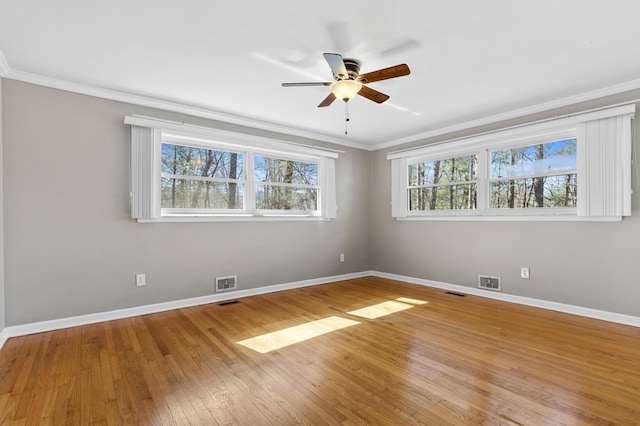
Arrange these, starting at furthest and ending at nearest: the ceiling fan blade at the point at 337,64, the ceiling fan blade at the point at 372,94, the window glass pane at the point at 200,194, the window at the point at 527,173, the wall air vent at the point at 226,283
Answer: the wall air vent at the point at 226,283 → the window glass pane at the point at 200,194 → the window at the point at 527,173 → the ceiling fan blade at the point at 372,94 → the ceiling fan blade at the point at 337,64

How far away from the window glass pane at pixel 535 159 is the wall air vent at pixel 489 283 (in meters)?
1.33

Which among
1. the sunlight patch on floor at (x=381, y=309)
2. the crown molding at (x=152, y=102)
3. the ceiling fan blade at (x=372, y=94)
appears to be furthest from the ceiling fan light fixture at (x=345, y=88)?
the sunlight patch on floor at (x=381, y=309)

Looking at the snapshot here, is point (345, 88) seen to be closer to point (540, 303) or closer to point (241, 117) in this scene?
point (241, 117)

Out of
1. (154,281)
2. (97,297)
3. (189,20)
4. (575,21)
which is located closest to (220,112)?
(189,20)

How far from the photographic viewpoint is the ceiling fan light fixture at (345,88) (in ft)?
8.15

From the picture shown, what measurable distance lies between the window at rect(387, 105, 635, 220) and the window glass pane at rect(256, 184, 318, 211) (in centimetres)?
137

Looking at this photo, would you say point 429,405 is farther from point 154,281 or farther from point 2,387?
point 154,281

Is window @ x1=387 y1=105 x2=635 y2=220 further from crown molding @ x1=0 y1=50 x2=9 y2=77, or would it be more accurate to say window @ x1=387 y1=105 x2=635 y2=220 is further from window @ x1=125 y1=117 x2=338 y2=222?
crown molding @ x1=0 y1=50 x2=9 y2=77

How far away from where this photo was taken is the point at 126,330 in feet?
9.44

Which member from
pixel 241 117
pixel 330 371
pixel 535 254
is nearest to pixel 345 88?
pixel 241 117

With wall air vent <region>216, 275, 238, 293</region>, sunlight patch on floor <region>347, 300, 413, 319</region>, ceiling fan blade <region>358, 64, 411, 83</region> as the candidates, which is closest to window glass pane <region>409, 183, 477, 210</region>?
sunlight patch on floor <region>347, 300, 413, 319</region>

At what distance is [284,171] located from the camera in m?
4.64

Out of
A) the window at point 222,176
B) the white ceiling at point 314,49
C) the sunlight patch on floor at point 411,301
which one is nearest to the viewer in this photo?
the white ceiling at point 314,49

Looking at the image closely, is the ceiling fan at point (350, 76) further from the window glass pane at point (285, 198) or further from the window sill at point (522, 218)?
the window sill at point (522, 218)
